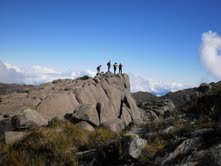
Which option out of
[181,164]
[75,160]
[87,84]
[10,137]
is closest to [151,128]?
[75,160]

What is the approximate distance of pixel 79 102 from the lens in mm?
40438

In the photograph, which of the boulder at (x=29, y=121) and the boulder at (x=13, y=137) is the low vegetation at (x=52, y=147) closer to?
the boulder at (x=13, y=137)

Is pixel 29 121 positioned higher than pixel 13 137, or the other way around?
pixel 29 121

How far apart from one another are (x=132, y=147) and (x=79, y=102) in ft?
103

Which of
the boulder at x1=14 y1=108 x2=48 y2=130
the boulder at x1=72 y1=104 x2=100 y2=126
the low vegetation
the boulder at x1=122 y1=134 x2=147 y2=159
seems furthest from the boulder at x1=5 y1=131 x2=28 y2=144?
the boulder at x1=72 y1=104 x2=100 y2=126

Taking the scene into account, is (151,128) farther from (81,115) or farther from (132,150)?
(81,115)

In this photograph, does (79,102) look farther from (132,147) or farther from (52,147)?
(132,147)

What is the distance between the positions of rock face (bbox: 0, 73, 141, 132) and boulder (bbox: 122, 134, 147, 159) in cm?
953

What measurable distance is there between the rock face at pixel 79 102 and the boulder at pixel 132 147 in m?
9.53

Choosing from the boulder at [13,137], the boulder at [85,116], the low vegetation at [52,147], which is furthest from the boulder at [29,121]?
the boulder at [85,116]

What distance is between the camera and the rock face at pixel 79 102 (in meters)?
28.0

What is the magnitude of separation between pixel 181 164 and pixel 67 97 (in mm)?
31025

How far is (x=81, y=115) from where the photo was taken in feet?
84.5

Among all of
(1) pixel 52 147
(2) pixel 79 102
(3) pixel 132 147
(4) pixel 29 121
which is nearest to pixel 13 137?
(1) pixel 52 147
